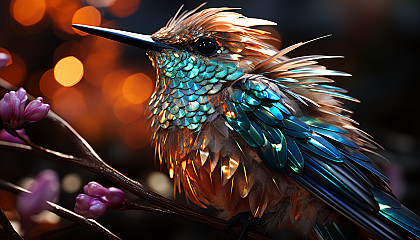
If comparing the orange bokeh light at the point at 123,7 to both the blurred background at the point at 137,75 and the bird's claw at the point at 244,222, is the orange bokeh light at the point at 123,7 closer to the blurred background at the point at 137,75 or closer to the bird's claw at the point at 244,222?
the blurred background at the point at 137,75

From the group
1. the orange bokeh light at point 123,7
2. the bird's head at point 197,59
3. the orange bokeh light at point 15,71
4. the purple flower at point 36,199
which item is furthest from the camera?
the orange bokeh light at point 123,7

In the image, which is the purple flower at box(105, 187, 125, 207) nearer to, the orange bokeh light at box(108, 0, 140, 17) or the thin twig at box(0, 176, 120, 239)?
the thin twig at box(0, 176, 120, 239)

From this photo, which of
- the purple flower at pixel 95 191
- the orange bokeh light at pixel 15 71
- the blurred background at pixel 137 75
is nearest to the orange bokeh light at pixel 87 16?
the blurred background at pixel 137 75

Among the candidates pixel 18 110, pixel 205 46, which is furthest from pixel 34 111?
pixel 205 46

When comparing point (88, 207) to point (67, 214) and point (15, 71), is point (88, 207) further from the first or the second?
point (15, 71)

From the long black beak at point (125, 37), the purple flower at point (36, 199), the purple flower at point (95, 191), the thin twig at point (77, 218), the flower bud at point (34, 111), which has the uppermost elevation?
the long black beak at point (125, 37)

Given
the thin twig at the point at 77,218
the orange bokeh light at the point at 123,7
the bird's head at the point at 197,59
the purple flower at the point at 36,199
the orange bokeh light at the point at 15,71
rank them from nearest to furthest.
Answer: the purple flower at the point at 36,199
the thin twig at the point at 77,218
the bird's head at the point at 197,59
the orange bokeh light at the point at 15,71
the orange bokeh light at the point at 123,7

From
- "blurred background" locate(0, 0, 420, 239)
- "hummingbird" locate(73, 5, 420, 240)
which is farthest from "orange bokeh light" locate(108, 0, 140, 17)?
"hummingbird" locate(73, 5, 420, 240)
